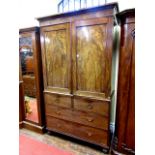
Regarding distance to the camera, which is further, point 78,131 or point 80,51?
point 78,131

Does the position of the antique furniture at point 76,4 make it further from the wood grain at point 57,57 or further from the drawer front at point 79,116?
the drawer front at point 79,116

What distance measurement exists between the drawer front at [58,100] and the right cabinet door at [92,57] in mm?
219

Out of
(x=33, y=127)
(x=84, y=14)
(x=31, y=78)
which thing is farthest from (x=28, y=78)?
(x=84, y=14)

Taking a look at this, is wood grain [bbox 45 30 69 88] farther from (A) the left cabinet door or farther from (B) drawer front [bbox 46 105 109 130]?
(B) drawer front [bbox 46 105 109 130]

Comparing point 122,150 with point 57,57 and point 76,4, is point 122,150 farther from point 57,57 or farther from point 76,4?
point 76,4

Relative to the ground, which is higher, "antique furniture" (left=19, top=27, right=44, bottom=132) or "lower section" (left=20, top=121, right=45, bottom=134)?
"antique furniture" (left=19, top=27, right=44, bottom=132)

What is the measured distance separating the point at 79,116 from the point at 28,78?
43.2 inches

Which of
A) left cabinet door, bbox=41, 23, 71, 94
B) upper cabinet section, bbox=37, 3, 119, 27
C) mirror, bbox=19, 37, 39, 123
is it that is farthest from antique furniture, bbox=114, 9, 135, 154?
mirror, bbox=19, 37, 39, 123

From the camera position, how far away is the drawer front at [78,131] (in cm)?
194

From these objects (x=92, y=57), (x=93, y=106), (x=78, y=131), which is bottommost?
(x=78, y=131)

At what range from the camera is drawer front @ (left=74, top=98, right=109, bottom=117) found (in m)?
1.83

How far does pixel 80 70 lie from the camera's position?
1.92 metres

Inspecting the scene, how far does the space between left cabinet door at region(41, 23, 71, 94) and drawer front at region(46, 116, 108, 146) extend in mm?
509

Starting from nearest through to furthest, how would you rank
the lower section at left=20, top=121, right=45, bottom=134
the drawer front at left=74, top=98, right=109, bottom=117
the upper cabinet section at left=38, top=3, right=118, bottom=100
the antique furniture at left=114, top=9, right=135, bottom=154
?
the antique furniture at left=114, top=9, right=135, bottom=154 < the upper cabinet section at left=38, top=3, right=118, bottom=100 < the drawer front at left=74, top=98, right=109, bottom=117 < the lower section at left=20, top=121, right=45, bottom=134
